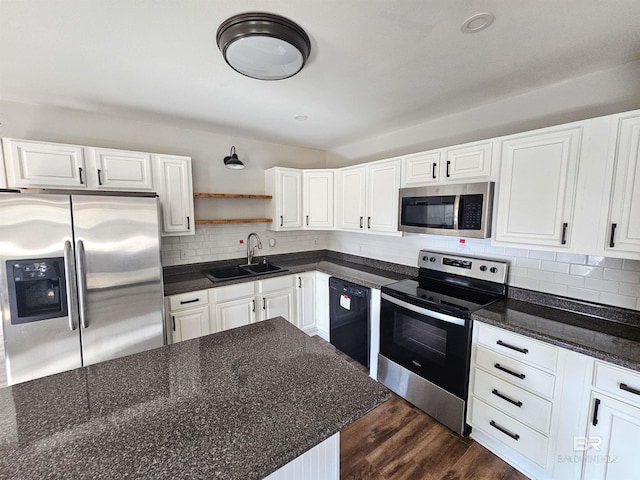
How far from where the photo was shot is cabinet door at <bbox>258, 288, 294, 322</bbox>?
3.00m

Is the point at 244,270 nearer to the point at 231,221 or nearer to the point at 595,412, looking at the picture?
the point at 231,221

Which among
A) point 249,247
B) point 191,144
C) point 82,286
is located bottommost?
point 82,286

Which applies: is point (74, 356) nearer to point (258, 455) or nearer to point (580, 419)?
point (258, 455)

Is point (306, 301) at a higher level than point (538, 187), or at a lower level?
lower

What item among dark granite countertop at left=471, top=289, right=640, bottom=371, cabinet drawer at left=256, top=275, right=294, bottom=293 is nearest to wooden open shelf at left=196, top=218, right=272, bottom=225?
cabinet drawer at left=256, top=275, right=294, bottom=293

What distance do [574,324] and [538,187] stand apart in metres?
0.87

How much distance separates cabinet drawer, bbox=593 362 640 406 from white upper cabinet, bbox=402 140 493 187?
4.21 feet

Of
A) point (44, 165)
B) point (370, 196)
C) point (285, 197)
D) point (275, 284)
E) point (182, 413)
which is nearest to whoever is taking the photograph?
point (182, 413)

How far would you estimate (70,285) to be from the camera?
1.88 m

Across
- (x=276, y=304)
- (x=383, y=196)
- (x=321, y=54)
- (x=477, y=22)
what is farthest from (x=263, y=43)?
(x=276, y=304)

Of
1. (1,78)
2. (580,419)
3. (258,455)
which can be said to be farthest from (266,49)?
(580,419)

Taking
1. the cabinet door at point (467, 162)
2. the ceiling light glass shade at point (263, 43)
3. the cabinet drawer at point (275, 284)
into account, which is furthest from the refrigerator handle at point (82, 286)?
the cabinet door at point (467, 162)

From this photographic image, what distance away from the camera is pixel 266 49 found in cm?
139

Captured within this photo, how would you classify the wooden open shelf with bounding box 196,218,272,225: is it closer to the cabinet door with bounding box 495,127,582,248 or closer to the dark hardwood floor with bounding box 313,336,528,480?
the dark hardwood floor with bounding box 313,336,528,480
